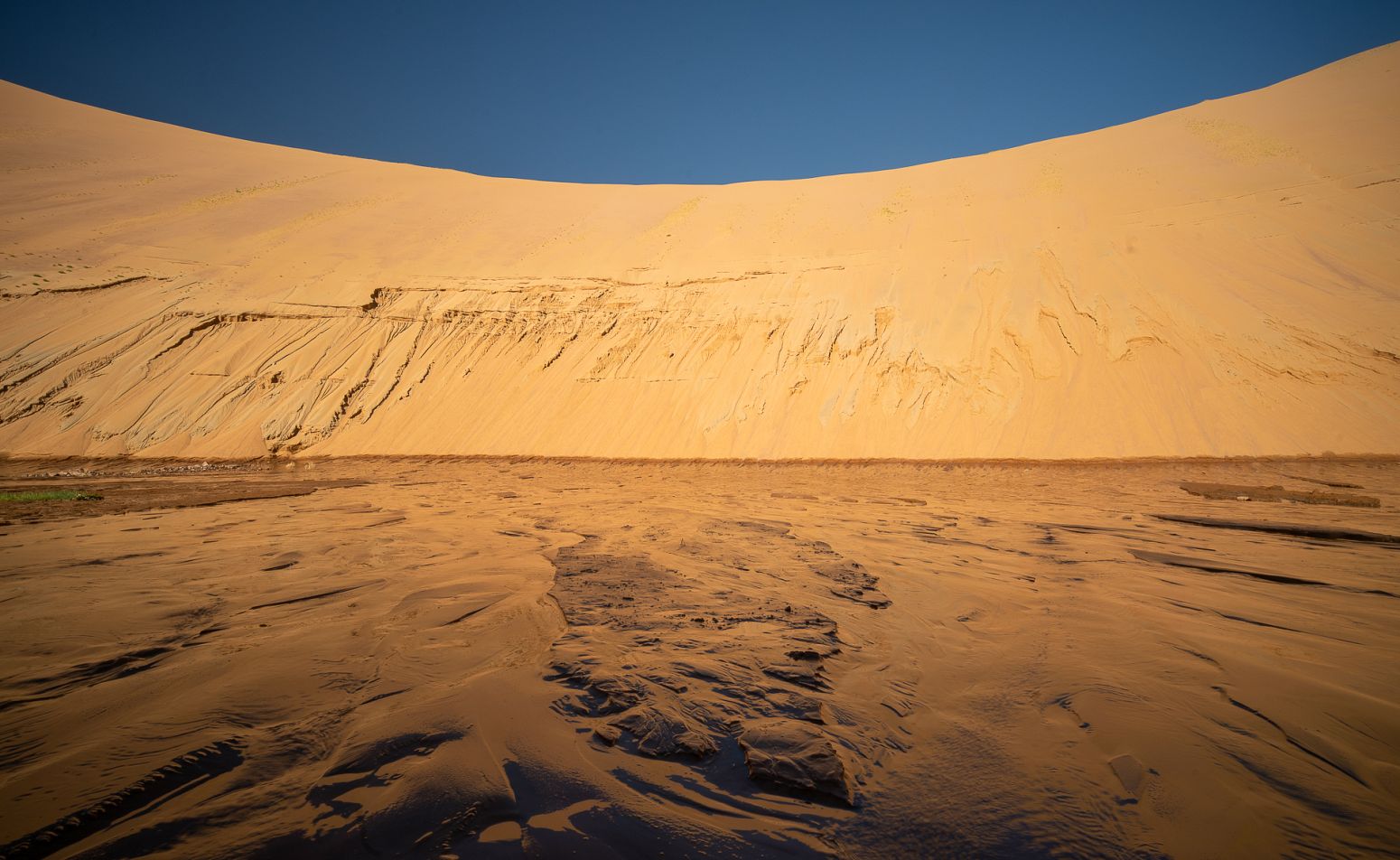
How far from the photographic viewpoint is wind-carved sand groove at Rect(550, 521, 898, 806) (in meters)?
1.97

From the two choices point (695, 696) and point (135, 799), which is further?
point (695, 696)

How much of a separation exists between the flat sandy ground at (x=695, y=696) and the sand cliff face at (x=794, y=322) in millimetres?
9567

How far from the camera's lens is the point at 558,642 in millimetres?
2840

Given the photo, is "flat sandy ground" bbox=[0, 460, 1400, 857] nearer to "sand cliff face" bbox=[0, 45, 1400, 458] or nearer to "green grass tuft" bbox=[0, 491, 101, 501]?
"green grass tuft" bbox=[0, 491, 101, 501]

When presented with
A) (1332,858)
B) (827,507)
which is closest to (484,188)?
(827,507)

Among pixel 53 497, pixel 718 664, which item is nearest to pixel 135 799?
pixel 718 664

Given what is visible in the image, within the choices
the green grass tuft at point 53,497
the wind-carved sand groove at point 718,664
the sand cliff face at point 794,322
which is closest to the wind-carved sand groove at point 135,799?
the wind-carved sand groove at point 718,664

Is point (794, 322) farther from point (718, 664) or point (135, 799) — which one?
point (135, 799)

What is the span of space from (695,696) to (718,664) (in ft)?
0.97

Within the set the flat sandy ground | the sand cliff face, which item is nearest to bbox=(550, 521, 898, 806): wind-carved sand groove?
the flat sandy ground

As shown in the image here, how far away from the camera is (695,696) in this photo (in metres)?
2.34

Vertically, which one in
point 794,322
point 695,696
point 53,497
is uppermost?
point 794,322

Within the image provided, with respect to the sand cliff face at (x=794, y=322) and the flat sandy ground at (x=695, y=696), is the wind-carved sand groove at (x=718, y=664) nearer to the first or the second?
the flat sandy ground at (x=695, y=696)

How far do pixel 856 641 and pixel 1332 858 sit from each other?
1.66 m
